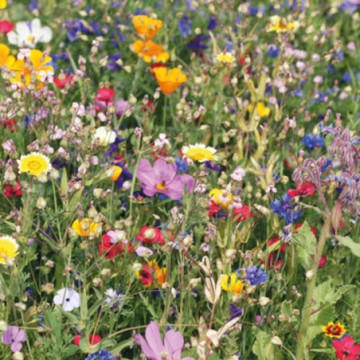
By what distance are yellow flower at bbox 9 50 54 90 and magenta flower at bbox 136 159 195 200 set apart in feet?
1.28

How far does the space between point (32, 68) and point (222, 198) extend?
0.69m

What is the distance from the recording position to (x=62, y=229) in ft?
4.91

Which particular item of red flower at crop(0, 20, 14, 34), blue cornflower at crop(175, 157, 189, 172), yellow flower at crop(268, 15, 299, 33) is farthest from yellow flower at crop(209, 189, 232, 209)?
red flower at crop(0, 20, 14, 34)

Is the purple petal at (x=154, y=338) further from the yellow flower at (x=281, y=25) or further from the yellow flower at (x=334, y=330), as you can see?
the yellow flower at (x=281, y=25)

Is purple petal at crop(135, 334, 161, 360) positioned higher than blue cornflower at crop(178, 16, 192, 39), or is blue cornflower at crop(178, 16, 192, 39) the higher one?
blue cornflower at crop(178, 16, 192, 39)

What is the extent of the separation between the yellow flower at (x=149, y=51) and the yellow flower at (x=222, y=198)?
84 cm

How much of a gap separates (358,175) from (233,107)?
0.88 m

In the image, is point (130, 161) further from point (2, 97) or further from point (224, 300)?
point (224, 300)

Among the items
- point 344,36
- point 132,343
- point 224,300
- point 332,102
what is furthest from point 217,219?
point 344,36

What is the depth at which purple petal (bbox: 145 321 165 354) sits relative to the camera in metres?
1.25

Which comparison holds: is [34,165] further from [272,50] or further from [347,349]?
[272,50]

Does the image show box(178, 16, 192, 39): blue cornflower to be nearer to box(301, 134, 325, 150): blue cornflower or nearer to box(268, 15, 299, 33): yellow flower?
box(268, 15, 299, 33): yellow flower

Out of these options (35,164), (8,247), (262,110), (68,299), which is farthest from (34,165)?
(262,110)

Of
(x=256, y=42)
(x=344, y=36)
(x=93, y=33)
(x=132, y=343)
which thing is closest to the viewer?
(x=132, y=343)
